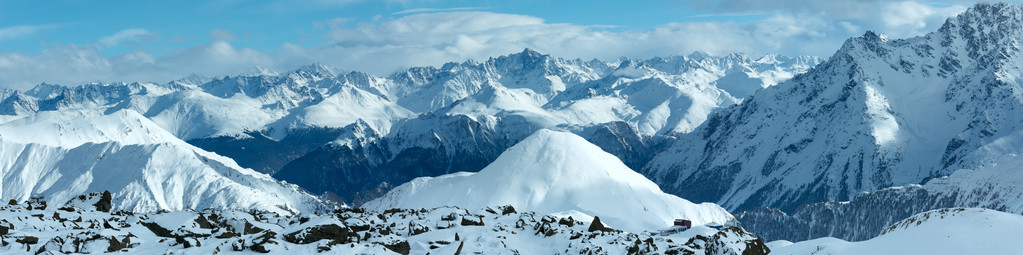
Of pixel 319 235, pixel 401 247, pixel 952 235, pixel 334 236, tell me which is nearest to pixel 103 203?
pixel 319 235

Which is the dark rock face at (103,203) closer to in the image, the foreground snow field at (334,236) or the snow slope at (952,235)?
the foreground snow field at (334,236)

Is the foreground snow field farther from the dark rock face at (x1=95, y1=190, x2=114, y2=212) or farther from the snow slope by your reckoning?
the snow slope

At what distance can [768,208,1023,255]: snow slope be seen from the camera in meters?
63.3

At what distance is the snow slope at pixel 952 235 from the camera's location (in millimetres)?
63312

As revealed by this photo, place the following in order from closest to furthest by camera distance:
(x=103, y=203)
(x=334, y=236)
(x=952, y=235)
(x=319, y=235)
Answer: (x=952, y=235), (x=319, y=235), (x=334, y=236), (x=103, y=203)

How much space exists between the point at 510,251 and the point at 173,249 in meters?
25.7

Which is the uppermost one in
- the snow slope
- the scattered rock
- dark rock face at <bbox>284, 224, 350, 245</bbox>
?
the snow slope

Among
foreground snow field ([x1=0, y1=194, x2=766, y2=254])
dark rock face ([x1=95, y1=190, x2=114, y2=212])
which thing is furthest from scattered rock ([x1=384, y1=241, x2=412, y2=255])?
dark rock face ([x1=95, y1=190, x2=114, y2=212])

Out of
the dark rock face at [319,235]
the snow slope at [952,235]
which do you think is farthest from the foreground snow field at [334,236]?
the snow slope at [952,235]

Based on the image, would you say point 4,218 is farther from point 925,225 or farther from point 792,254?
point 925,225

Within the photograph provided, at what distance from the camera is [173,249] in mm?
63969

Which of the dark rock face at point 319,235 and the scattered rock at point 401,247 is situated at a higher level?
the dark rock face at point 319,235

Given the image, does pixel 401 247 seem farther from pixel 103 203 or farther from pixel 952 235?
pixel 103 203

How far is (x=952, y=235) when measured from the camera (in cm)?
6588
